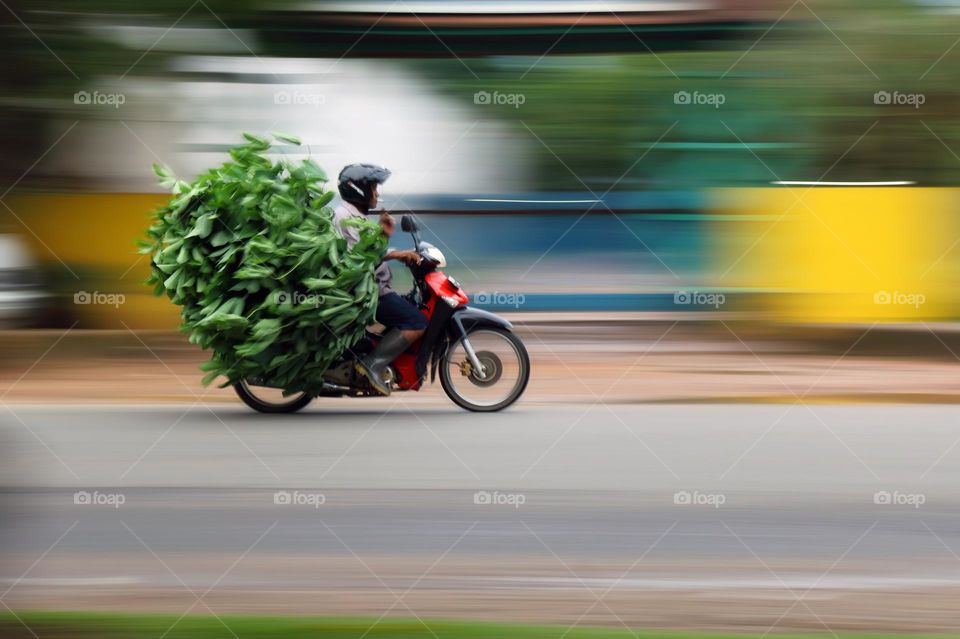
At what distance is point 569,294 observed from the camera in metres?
15.0

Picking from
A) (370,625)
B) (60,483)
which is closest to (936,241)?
(60,483)

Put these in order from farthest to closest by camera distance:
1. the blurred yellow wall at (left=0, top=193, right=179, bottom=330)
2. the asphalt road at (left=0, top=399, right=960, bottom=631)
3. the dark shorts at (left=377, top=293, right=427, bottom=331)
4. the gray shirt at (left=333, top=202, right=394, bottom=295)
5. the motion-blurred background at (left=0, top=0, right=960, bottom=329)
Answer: the blurred yellow wall at (left=0, top=193, right=179, bottom=330) < the motion-blurred background at (left=0, top=0, right=960, bottom=329) < the dark shorts at (left=377, top=293, right=427, bottom=331) < the gray shirt at (left=333, top=202, right=394, bottom=295) < the asphalt road at (left=0, top=399, right=960, bottom=631)

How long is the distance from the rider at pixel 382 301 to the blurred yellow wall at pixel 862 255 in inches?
239

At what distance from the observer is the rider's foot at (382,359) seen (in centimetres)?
896

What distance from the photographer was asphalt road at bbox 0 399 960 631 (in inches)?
190

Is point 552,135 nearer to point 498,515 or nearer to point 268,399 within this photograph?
point 268,399

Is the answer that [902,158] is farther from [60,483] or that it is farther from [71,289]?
[60,483]

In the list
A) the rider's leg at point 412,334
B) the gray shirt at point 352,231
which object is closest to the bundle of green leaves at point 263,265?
the gray shirt at point 352,231

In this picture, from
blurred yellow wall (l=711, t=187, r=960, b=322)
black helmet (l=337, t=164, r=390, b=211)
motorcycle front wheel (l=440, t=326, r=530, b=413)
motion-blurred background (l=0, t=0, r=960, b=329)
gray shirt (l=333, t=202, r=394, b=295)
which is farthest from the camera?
blurred yellow wall (l=711, t=187, r=960, b=322)

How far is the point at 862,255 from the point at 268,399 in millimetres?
7317

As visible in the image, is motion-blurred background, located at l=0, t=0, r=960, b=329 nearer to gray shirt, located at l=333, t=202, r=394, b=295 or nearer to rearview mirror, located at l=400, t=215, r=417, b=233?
gray shirt, located at l=333, t=202, r=394, b=295

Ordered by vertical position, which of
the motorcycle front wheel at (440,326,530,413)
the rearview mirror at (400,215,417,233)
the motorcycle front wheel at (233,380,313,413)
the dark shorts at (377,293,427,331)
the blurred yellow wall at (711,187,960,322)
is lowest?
the motorcycle front wheel at (233,380,313,413)

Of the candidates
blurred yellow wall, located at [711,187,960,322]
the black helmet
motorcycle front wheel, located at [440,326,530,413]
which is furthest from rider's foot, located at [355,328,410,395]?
blurred yellow wall, located at [711,187,960,322]

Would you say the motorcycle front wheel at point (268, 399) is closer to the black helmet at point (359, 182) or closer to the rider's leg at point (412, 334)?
the rider's leg at point (412, 334)
